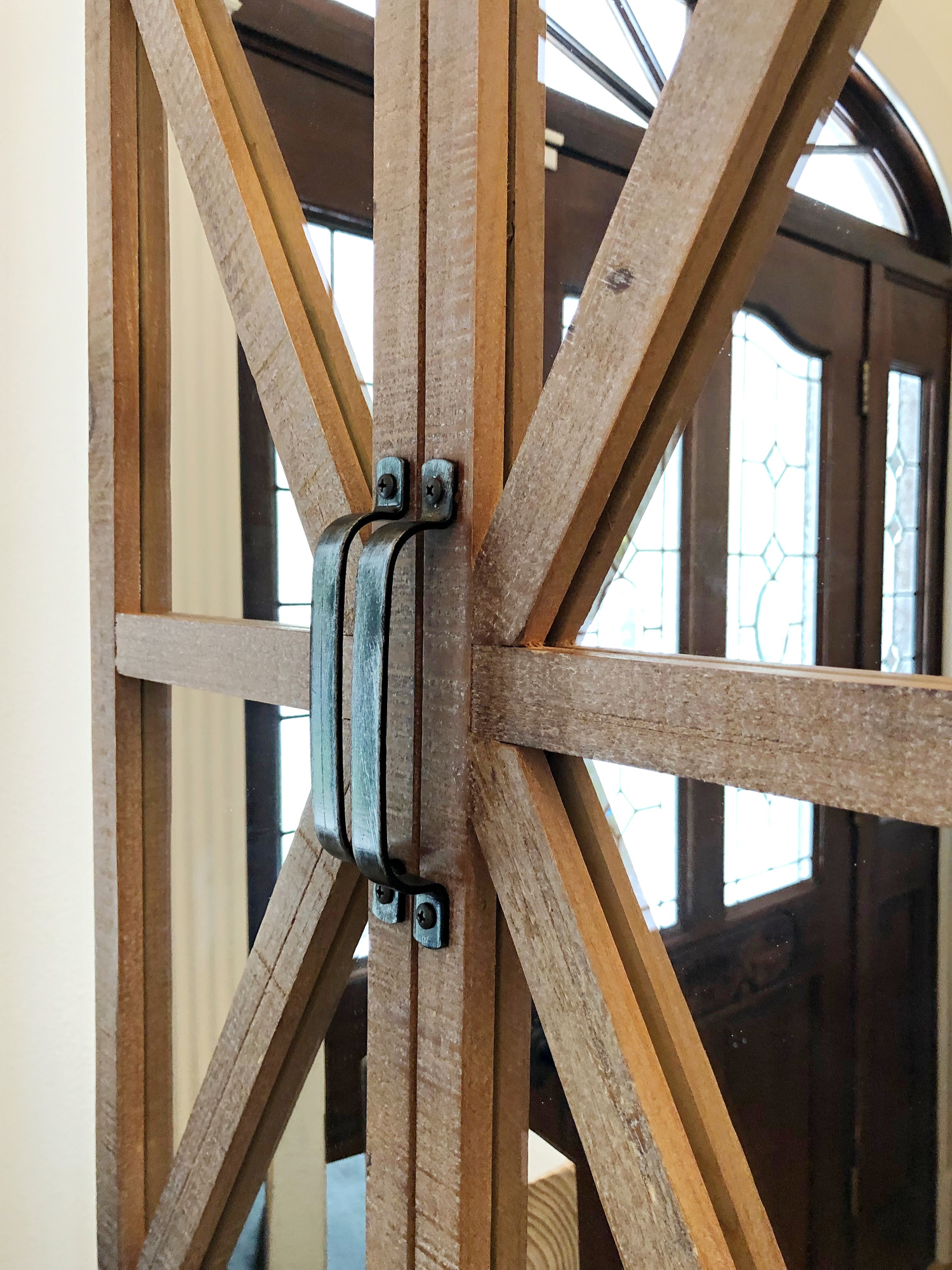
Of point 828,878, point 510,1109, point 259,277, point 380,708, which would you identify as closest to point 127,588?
point 259,277

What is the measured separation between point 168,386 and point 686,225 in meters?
0.53

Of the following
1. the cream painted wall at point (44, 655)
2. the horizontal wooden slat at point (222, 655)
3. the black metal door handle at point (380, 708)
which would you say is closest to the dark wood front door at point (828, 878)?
the black metal door handle at point (380, 708)

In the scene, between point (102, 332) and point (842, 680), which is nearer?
point (842, 680)

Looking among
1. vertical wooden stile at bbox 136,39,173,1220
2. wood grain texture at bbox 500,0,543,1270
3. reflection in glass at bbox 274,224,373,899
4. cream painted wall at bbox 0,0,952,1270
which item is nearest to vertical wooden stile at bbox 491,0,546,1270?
wood grain texture at bbox 500,0,543,1270

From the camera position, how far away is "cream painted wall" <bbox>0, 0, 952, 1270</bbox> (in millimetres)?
958

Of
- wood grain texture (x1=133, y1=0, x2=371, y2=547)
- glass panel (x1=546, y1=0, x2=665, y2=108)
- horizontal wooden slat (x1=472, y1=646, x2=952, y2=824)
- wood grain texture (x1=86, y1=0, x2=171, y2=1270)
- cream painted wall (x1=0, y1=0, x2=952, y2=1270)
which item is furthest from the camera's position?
cream painted wall (x1=0, y1=0, x2=952, y2=1270)

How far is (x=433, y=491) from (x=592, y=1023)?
28 cm

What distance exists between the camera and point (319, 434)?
59 cm

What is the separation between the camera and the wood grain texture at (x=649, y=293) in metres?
0.39

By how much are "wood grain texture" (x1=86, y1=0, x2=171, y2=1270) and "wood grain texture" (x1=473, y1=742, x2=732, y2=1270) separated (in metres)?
0.43

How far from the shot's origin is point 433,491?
0.51m

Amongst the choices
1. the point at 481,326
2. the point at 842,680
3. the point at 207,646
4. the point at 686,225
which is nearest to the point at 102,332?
the point at 207,646

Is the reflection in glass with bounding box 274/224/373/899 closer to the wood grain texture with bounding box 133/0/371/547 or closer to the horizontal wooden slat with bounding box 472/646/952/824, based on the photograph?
the wood grain texture with bounding box 133/0/371/547

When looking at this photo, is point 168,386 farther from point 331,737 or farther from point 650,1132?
point 650,1132
